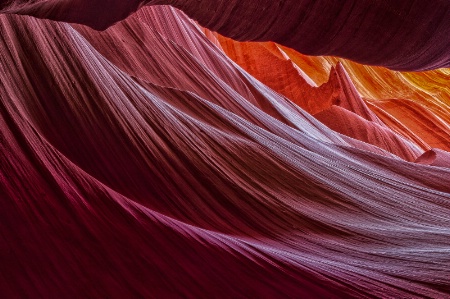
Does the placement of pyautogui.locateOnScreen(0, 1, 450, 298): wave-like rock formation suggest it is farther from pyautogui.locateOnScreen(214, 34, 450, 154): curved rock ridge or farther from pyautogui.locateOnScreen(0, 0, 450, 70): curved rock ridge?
pyautogui.locateOnScreen(214, 34, 450, 154): curved rock ridge

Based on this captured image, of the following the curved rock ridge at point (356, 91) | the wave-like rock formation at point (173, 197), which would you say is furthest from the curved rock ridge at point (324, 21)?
the curved rock ridge at point (356, 91)

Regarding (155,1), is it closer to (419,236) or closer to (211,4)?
(211,4)

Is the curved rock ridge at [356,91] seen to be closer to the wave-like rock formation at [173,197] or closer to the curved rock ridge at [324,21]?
the wave-like rock formation at [173,197]

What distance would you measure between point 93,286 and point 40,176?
2.02 ft

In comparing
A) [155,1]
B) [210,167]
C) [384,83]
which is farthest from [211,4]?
[384,83]

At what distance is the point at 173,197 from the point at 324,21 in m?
1.07

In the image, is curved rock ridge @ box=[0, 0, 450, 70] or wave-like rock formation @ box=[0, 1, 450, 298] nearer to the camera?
wave-like rock formation @ box=[0, 1, 450, 298]

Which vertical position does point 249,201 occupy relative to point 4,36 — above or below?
below

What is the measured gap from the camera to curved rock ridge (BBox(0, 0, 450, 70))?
2.83m

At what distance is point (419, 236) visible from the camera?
10.7 feet

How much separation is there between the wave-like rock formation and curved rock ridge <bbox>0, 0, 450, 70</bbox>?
0.02 metres

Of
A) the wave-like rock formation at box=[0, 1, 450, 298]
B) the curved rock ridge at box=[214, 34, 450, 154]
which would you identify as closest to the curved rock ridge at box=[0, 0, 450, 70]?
the wave-like rock formation at box=[0, 1, 450, 298]

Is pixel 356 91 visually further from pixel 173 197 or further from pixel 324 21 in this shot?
pixel 173 197

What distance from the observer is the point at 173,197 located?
3.01 m
